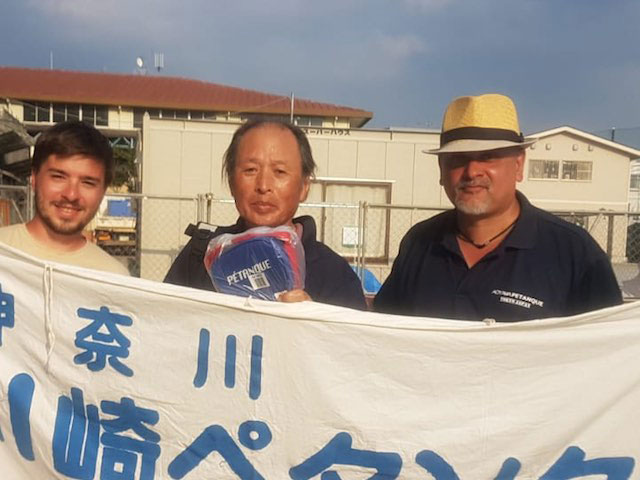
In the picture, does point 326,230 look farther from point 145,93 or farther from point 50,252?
point 145,93

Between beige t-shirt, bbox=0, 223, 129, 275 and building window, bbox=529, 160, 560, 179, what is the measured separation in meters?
21.4

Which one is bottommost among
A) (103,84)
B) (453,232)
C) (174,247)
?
(174,247)

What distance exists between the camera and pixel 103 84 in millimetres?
36031

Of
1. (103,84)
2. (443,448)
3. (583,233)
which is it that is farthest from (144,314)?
(103,84)

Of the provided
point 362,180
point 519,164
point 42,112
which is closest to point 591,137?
point 362,180

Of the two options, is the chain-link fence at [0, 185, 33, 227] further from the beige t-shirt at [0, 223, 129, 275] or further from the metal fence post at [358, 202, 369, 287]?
the beige t-shirt at [0, 223, 129, 275]

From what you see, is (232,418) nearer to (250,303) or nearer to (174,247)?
(250,303)

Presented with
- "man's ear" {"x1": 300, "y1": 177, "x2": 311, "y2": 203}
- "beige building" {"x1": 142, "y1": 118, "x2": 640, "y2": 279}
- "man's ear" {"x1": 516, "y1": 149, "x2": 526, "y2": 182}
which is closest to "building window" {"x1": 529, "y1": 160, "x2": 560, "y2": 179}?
"beige building" {"x1": 142, "y1": 118, "x2": 640, "y2": 279}

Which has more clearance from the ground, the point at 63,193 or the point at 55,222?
the point at 63,193

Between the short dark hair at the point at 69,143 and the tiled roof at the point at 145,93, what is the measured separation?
26.8 meters

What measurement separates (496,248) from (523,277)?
0.17 meters

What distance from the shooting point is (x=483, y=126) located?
255 cm

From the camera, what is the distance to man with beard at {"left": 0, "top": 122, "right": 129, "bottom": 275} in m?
2.53

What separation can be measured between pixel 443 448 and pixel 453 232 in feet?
3.32
